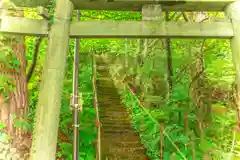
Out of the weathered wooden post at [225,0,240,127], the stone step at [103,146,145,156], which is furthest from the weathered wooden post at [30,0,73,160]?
the stone step at [103,146,145,156]

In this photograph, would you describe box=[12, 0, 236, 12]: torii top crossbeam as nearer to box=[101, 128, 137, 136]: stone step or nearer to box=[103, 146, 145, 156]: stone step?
box=[103, 146, 145, 156]: stone step

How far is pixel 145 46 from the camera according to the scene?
34.9 feet

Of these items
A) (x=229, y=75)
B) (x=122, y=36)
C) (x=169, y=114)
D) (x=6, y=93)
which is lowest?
(x=169, y=114)

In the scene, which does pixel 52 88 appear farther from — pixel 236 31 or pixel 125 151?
pixel 125 151

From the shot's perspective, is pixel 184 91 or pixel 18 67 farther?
pixel 184 91

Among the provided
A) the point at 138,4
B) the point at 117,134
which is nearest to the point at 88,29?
the point at 138,4

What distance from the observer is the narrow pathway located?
712 cm

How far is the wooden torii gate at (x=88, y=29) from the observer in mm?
4160

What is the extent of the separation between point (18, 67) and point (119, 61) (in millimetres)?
11564

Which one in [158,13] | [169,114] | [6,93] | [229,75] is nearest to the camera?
[6,93]

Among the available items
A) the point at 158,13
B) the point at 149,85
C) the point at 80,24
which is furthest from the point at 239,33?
the point at 149,85

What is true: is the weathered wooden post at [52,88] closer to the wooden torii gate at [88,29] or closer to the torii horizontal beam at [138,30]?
the wooden torii gate at [88,29]

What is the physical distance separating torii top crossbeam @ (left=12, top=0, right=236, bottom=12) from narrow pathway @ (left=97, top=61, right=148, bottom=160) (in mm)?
4196

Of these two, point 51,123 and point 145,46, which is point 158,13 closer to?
point 51,123
